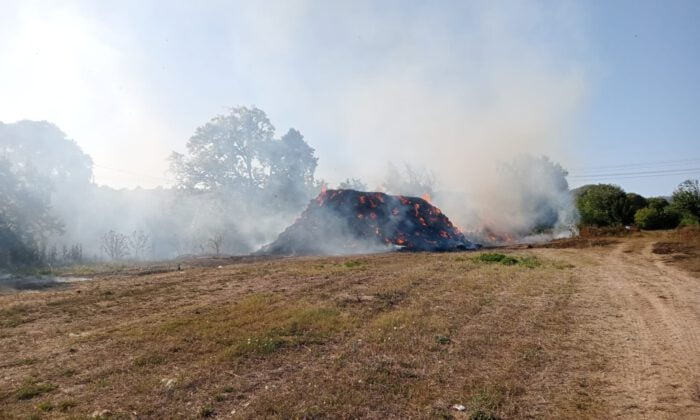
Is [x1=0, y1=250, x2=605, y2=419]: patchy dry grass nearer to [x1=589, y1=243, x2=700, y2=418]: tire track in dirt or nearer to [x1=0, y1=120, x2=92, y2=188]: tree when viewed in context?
[x1=589, y1=243, x2=700, y2=418]: tire track in dirt

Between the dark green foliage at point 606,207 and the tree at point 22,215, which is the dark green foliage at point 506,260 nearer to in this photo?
the tree at point 22,215

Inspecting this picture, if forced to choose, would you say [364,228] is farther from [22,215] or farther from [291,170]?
[22,215]

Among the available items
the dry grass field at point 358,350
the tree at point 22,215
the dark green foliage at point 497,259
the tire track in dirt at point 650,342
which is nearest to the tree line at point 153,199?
the tree at point 22,215

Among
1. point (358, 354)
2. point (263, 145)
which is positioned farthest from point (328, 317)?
point (263, 145)

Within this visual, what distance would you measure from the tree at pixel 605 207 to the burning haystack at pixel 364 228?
51.3 feet

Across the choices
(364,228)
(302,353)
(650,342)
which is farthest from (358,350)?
(364,228)

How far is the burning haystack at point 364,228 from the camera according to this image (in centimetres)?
3400

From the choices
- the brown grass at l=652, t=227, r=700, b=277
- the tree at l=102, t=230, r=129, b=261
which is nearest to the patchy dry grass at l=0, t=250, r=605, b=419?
the brown grass at l=652, t=227, r=700, b=277

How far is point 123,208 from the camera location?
129 feet

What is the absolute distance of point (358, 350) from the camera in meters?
7.41

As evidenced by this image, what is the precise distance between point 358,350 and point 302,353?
1.03 metres

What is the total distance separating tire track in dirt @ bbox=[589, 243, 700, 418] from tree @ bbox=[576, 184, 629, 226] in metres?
30.2

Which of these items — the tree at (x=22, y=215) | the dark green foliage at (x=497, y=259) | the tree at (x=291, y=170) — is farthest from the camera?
the tree at (x=291, y=170)

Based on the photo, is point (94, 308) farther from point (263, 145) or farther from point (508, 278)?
point (263, 145)
